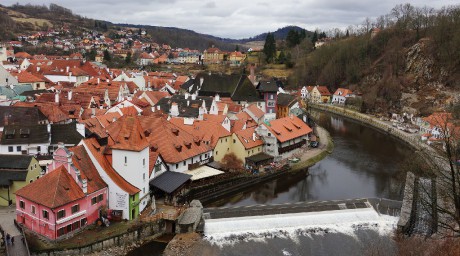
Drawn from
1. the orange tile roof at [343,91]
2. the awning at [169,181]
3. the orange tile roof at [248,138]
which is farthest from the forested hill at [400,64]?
the awning at [169,181]

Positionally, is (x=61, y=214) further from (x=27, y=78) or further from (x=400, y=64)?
(x=400, y=64)

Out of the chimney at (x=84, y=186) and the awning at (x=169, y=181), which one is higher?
the chimney at (x=84, y=186)

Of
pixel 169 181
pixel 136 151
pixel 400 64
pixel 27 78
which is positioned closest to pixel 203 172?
pixel 169 181

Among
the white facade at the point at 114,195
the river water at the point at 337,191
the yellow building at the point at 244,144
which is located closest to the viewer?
the river water at the point at 337,191

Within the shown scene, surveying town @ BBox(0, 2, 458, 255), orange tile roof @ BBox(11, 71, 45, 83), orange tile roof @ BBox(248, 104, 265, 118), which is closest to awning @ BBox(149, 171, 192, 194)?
town @ BBox(0, 2, 458, 255)

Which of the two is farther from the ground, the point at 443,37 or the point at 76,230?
the point at 443,37

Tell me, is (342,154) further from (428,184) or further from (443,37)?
(443,37)

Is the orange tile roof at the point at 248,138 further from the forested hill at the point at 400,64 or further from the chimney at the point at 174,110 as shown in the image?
the forested hill at the point at 400,64

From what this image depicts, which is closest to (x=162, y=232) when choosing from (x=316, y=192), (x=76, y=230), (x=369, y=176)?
(x=76, y=230)
